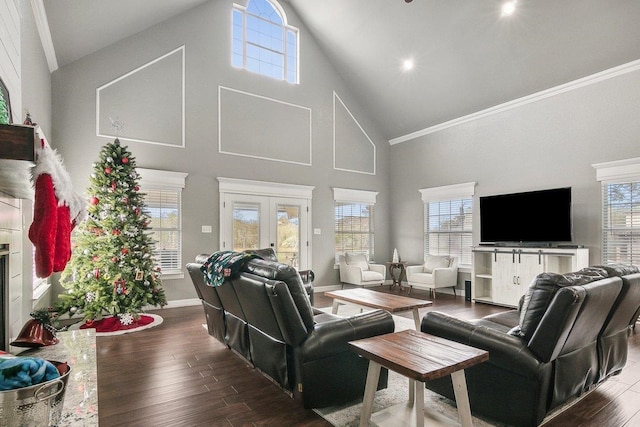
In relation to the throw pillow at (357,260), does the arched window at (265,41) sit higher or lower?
higher

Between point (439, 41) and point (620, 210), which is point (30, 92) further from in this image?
point (620, 210)

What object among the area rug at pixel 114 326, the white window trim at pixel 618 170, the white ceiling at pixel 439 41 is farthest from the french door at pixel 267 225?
the white window trim at pixel 618 170

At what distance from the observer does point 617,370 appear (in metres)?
2.96

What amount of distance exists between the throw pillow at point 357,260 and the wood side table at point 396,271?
1.81 ft

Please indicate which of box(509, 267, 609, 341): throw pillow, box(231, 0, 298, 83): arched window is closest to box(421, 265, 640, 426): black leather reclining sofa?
box(509, 267, 609, 341): throw pillow

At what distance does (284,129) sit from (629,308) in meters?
5.95

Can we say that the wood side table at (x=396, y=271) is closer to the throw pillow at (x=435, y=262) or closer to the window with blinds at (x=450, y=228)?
the throw pillow at (x=435, y=262)

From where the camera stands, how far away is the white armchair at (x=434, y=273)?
22.2ft

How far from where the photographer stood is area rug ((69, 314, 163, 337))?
446 cm

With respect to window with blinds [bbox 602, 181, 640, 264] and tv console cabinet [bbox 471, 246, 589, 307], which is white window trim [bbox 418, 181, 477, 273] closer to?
tv console cabinet [bbox 471, 246, 589, 307]

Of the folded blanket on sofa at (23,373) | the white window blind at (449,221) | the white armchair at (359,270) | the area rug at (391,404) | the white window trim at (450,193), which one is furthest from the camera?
the white armchair at (359,270)

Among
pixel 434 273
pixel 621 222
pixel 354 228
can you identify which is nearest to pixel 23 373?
pixel 434 273

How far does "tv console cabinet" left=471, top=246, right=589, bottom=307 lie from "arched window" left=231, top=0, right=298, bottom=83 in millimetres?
5152

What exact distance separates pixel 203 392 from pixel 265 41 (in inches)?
255
